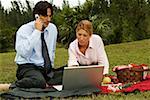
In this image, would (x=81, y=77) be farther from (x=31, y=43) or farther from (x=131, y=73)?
(x=131, y=73)

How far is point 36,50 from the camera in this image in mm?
4926

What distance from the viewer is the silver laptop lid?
14.2 ft

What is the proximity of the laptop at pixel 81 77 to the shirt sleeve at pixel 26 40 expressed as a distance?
55cm

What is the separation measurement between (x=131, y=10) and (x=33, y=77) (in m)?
11.6

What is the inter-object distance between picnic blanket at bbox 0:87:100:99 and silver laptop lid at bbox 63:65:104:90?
0.08 metres

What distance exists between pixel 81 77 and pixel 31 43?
70cm

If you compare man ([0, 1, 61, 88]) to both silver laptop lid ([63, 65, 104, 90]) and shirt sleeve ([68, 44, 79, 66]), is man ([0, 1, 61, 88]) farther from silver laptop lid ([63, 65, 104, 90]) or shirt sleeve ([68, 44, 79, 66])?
silver laptop lid ([63, 65, 104, 90])

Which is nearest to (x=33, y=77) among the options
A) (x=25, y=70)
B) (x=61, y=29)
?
(x=25, y=70)

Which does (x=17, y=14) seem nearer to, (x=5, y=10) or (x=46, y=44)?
(x=5, y=10)

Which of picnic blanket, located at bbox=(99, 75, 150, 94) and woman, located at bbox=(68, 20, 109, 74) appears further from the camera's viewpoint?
woman, located at bbox=(68, 20, 109, 74)

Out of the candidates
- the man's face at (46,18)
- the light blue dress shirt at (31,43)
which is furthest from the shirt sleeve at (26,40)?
the man's face at (46,18)

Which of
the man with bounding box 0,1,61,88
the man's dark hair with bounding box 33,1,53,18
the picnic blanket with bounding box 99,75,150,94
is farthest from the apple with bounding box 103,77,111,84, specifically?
the man's dark hair with bounding box 33,1,53,18

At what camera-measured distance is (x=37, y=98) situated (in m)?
4.17

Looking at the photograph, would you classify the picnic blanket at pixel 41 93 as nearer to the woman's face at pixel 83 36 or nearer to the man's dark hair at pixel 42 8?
the woman's face at pixel 83 36
